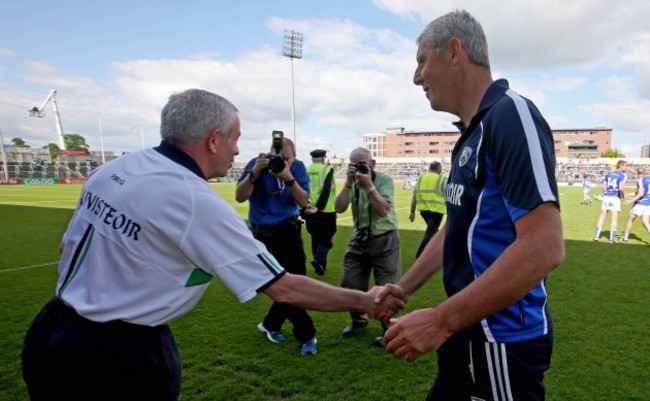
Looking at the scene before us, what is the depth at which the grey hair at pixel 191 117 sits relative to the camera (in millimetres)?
1873

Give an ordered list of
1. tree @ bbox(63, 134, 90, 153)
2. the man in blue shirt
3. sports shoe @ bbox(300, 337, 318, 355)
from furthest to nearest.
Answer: tree @ bbox(63, 134, 90, 153) → sports shoe @ bbox(300, 337, 318, 355) → the man in blue shirt

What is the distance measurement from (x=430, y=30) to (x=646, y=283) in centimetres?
773

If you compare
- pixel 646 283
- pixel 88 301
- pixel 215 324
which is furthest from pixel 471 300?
pixel 646 283

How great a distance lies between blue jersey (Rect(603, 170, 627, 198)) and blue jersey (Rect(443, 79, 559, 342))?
1171cm

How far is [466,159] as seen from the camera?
1639 mm

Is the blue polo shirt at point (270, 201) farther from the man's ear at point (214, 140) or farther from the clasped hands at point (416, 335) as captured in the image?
the clasped hands at point (416, 335)

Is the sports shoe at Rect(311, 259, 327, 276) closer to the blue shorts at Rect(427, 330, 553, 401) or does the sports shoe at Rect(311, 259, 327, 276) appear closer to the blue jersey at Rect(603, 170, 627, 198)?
the blue shorts at Rect(427, 330, 553, 401)

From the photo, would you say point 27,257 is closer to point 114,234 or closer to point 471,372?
point 114,234

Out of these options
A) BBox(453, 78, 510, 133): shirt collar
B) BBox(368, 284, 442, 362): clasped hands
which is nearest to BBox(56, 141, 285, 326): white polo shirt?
BBox(368, 284, 442, 362): clasped hands

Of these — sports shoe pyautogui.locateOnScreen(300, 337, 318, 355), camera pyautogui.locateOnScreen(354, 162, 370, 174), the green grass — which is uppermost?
camera pyautogui.locateOnScreen(354, 162, 370, 174)

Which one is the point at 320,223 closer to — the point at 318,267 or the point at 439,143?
the point at 318,267

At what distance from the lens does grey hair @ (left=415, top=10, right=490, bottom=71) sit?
1.65 m

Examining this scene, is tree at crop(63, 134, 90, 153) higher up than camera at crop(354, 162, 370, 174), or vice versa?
tree at crop(63, 134, 90, 153)

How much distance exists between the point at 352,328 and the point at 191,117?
12.1 feet
